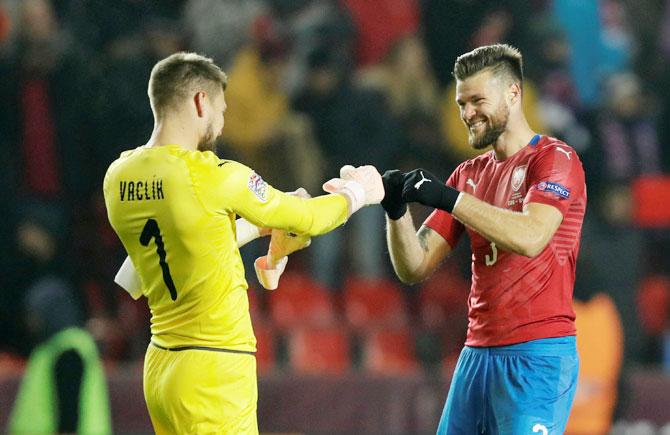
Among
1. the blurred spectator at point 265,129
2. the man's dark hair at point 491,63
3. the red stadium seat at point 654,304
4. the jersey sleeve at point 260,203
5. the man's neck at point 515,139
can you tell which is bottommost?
the red stadium seat at point 654,304

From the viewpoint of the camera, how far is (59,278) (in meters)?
8.66

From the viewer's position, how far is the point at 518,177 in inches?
189

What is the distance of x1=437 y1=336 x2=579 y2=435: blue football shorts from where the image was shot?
463 centimetres

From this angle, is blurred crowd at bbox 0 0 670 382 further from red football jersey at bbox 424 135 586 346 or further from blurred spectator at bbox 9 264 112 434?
red football jersey at bbox 424 135 586 346

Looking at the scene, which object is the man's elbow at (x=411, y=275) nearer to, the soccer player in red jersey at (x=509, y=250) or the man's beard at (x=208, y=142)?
the soccer player in red jersey at (x=509, y=250)

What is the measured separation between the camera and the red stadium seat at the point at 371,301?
9.29 meters

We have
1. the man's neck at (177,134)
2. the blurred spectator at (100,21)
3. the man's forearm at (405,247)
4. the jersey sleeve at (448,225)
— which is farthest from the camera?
the blurred spectator at (100,21)

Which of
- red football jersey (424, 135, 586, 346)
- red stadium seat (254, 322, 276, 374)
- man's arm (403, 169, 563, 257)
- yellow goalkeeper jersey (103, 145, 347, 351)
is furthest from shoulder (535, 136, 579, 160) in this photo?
red stadium seat (254, 322, 276, 374)

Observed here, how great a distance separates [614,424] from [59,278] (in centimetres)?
405

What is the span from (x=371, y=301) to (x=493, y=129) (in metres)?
4.68

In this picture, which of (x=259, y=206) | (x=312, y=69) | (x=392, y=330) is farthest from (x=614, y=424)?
Answer: (x=259, y=206)

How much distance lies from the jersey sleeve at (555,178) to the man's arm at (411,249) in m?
0.55

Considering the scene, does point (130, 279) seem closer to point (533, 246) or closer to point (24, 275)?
point (533, 246)

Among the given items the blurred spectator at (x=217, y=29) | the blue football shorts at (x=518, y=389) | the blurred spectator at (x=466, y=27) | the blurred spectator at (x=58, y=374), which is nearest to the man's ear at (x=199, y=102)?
the blue football shorts at (x=518, y=389)
